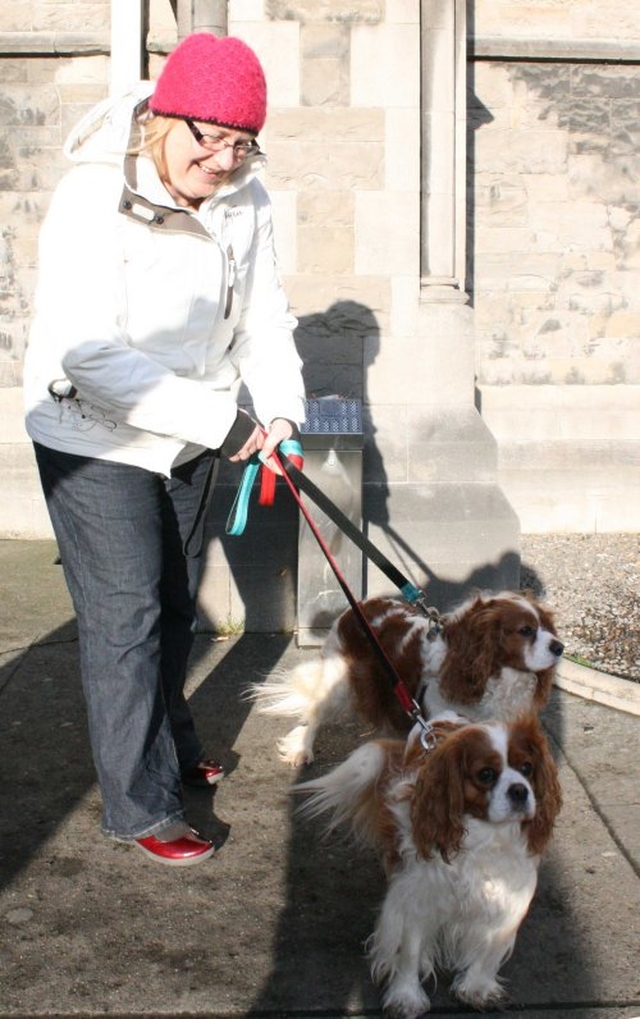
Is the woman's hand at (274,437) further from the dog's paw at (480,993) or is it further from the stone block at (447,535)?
the stone block at (447,535)

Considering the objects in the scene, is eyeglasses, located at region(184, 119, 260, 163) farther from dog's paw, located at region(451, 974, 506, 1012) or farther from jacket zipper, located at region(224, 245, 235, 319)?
dog's paw, located at region(451, 974, 506, 1012)

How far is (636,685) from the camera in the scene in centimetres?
530

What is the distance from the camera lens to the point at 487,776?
2.94m

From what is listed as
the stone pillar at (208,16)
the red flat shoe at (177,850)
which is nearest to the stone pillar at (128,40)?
the stone pillar at (208,16)

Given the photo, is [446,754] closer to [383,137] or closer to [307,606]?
[307,606]

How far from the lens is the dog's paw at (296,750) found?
448 centimetres

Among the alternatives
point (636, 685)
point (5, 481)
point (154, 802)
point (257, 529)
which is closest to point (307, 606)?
point (257, 529)

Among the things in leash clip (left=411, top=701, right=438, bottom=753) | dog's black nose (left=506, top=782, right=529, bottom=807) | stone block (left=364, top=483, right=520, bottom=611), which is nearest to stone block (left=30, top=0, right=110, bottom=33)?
stone block (left=364, top=483, right=520, bottom=611)

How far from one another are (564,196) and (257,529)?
514 cm

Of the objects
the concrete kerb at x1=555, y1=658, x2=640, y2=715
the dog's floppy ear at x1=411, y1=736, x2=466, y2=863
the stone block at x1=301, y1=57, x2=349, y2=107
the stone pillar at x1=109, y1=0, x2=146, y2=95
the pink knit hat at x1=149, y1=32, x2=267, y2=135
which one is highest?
the stone pillar at x1=109, y1=0, x2=146, y2=95

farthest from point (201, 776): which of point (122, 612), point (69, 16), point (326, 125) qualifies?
point (69, 16)

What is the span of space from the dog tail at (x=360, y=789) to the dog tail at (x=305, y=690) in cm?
88

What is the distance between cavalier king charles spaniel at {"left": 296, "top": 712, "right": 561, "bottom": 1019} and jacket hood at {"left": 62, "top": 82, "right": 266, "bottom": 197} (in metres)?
1.78

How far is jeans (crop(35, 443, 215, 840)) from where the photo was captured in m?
3.39
